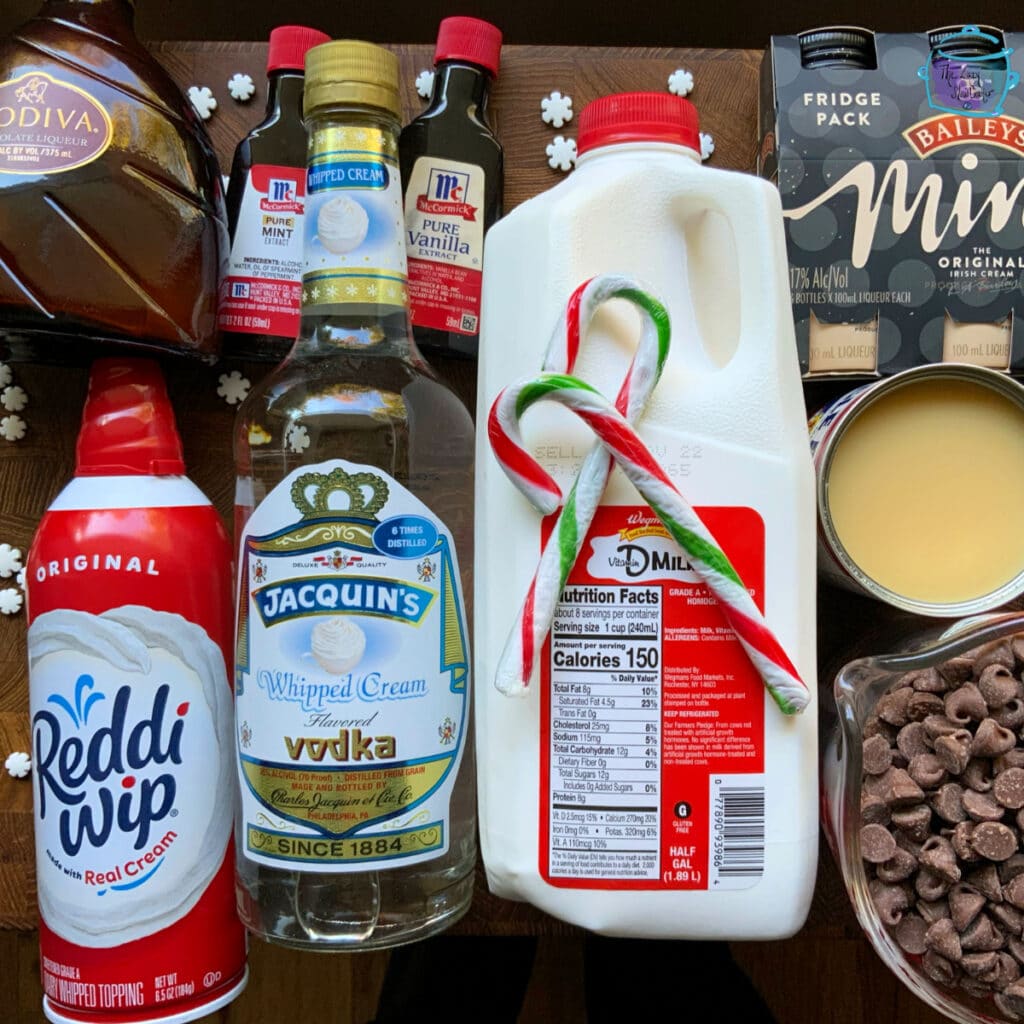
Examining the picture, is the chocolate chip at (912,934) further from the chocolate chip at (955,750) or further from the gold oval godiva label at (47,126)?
the gold oval godiva label at (47,126)

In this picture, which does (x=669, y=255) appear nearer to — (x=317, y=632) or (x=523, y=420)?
(x=523, y=420)

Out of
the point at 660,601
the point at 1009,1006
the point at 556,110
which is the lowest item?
the point at 1009,1006

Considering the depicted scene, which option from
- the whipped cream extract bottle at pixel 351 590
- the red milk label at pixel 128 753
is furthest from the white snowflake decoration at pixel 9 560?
the whipped cream extract bottle at pixel 351 590

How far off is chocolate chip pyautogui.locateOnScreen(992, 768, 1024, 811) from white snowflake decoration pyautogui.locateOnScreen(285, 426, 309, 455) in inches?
16.8

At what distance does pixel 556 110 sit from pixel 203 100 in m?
0.26

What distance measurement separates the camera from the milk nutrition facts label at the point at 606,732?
0.51 metres

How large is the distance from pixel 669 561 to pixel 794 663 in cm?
9

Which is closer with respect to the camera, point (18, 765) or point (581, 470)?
point (581, 470)

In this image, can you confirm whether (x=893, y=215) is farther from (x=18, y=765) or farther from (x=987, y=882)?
(x=18, y=765)

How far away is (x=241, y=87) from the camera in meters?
0.68

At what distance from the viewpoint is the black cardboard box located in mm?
602

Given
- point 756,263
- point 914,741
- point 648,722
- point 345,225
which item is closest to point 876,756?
point 914,741

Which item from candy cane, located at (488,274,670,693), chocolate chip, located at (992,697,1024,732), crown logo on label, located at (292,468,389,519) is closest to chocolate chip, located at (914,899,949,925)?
chocolate chip, located at (992,697,1024,732)

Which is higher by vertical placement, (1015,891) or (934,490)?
(934,490)
